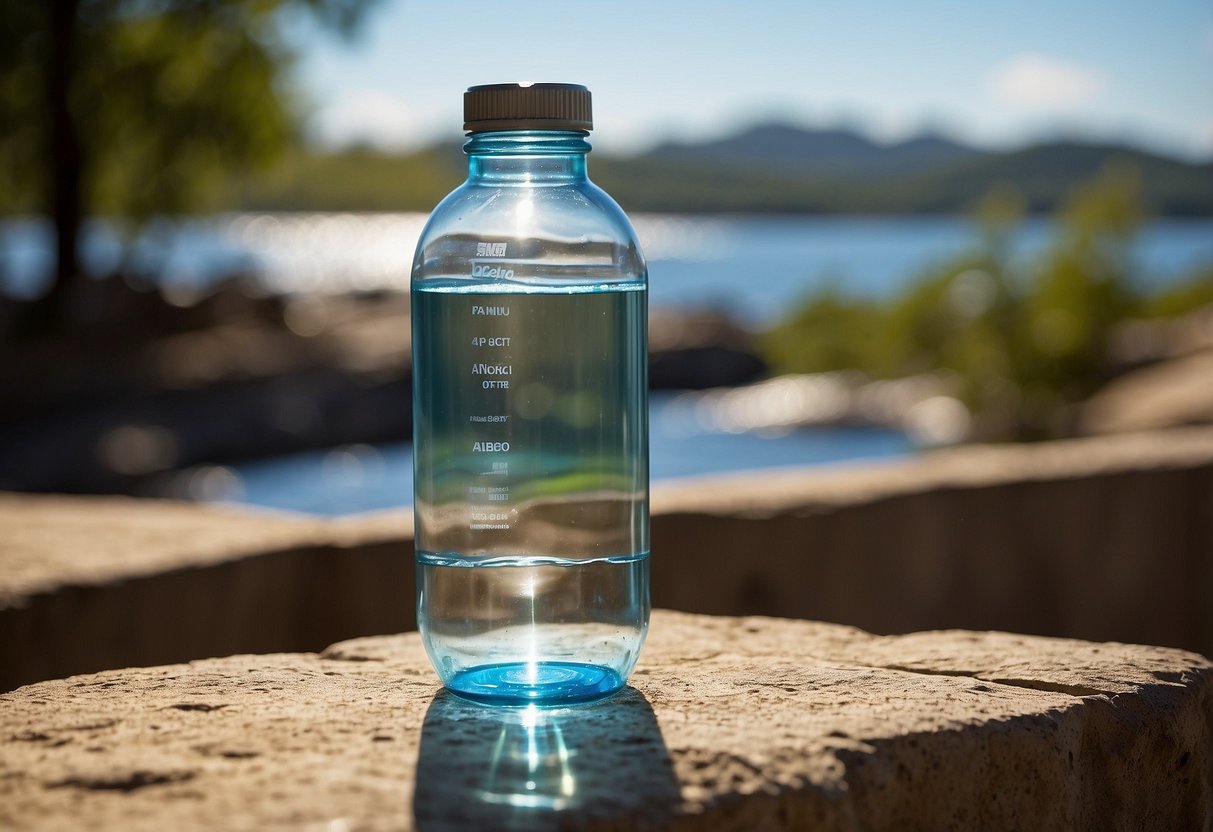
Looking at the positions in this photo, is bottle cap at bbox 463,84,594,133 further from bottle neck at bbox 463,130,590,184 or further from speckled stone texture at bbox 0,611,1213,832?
speckled stone texture at bbox 0,611,1213,832

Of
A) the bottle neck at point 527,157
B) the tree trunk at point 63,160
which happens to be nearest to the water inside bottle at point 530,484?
the bottle neck at point 527,157

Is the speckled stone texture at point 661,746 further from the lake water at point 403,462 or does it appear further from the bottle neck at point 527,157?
the lake water at point 403,462

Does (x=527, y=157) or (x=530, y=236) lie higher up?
(x=527, y=157)

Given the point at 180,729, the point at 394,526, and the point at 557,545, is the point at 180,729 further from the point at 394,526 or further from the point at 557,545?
the point at 394,526

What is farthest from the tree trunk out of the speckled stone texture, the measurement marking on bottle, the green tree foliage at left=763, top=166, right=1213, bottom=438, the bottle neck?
the measurement marking on bottle

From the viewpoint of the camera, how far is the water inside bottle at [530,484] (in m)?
1.78

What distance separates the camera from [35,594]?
281 cm

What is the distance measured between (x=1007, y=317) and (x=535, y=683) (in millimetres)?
24275

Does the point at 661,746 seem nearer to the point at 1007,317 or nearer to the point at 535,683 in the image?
the point at 535,683

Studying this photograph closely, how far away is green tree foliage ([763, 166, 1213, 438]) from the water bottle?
1845 centimetres

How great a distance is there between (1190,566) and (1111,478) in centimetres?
45

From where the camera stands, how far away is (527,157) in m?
1.88

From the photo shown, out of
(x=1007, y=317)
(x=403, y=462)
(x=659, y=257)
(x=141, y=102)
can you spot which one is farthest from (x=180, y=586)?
(x=659, y=257)

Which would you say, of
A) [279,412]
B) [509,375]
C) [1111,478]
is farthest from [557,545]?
[279,412]
